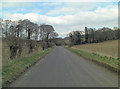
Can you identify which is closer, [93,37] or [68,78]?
[68,78]

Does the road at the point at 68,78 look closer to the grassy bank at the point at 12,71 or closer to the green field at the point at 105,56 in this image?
the grassy bank at the point at 12,71

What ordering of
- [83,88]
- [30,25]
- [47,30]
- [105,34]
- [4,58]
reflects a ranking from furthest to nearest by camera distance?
[105,34] → [47,30] → [30,25] → [4,58] → [83,88]

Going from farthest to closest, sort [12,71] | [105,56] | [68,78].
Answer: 1. [105,56]
2. [12,71]
3. [68,78]

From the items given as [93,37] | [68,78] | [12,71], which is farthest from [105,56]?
[93,37]

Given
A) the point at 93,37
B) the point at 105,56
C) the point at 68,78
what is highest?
the point at 93,37

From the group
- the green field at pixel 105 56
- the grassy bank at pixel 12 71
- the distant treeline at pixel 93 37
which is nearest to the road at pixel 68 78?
the grassy bank at pixel 12 71

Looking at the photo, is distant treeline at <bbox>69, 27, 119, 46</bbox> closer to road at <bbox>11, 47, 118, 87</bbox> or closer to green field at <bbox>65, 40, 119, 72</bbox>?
green field at <bbox>65, 40, 119, 72</bbox>

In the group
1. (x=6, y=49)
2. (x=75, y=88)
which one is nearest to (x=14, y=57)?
(x=6, y=49)

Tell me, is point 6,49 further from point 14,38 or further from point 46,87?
point 46,87

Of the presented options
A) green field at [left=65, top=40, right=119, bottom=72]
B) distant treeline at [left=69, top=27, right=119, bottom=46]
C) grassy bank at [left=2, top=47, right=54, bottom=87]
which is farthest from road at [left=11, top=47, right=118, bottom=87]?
distant treeline at [left=69, top=27, right=119, bottom=46]

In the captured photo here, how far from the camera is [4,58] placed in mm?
12828

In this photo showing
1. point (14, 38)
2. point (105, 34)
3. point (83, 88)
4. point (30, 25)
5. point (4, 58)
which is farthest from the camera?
point (105, 34)

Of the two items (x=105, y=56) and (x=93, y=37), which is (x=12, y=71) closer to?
(x=105, y=56)

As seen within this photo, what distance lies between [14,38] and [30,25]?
3359 cm
